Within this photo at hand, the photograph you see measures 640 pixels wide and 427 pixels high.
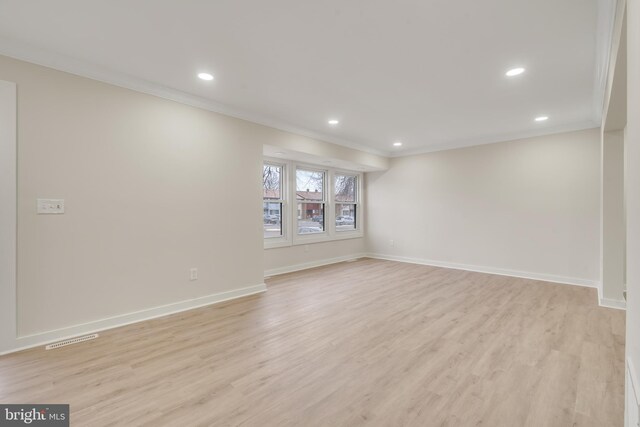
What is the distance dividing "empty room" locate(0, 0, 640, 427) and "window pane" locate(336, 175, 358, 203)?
2.13 meters

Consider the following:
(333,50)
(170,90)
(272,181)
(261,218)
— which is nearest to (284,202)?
(272,181)

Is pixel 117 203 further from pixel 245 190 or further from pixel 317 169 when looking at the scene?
pixel 317 169

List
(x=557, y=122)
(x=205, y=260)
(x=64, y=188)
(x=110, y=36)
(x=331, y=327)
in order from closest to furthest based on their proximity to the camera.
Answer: (x=110, y=36) < (x=64, y=188) < (x=331, y=327) < (x=205, y=260) < (x=557, y=122)

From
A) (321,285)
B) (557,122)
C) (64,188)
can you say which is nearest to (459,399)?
(321,285)

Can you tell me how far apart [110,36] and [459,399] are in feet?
12.1

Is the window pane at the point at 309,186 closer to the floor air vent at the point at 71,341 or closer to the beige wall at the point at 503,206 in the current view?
the beige wall at the point at 503,206

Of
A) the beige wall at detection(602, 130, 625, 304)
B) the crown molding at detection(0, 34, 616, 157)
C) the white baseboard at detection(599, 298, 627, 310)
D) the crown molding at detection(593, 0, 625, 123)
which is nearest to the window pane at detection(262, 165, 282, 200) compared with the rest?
the crown molding at detection(0, 34, 616, 157)

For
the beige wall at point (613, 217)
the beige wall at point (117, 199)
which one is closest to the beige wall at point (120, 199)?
the beige wall at point (117, 199)

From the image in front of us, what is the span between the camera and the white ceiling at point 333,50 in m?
1.99

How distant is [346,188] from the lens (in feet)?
23.3

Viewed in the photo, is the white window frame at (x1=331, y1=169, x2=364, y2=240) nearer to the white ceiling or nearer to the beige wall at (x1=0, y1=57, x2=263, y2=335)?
the white ceiling

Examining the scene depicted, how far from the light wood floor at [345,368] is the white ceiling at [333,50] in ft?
Answer: 8.32

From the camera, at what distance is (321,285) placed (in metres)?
4.57

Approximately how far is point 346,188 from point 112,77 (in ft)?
16.7
